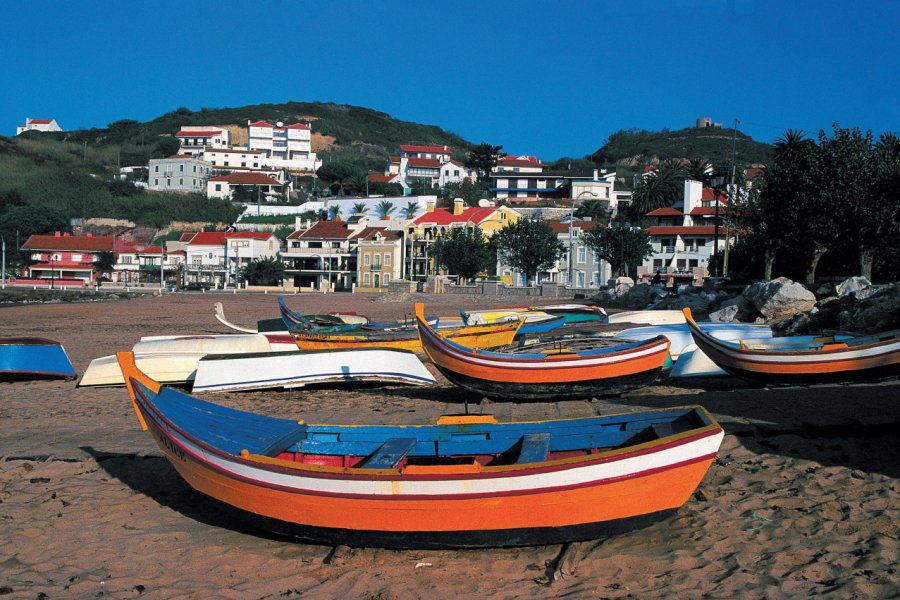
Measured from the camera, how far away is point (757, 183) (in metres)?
47.1

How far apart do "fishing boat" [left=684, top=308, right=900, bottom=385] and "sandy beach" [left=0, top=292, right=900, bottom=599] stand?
68 cm

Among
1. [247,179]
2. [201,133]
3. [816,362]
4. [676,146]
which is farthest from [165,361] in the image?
[676,146]

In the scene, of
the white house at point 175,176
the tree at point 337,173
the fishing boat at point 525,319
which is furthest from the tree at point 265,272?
the fishing boat at point 525,319

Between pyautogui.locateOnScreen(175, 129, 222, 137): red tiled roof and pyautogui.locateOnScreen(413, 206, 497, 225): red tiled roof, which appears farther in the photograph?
pyautogui.locateOnScreen(175, 129, 222, 137): red tiled roof

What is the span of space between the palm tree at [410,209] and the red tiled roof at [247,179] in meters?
37.7

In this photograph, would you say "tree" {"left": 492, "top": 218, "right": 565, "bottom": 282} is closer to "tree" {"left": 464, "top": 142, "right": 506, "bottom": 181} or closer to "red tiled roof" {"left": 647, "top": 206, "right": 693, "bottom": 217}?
"red tiled roof" {"left": 647, "top": 206, "right": 693, "bottom": 217}

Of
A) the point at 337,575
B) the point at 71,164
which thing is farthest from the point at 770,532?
the point at 71,164

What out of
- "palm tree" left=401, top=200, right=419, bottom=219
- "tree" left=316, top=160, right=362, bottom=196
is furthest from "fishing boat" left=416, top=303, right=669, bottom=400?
"tree" left=316, top=160, right=362, bottom=196

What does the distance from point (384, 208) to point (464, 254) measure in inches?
1164

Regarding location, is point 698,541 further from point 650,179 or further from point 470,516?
point 650,179

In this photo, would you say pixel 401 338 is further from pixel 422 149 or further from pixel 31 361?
pixel 422 149

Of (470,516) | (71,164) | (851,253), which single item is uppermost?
(71,164)

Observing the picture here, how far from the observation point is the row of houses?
70875 millimetres

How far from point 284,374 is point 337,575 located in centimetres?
881
